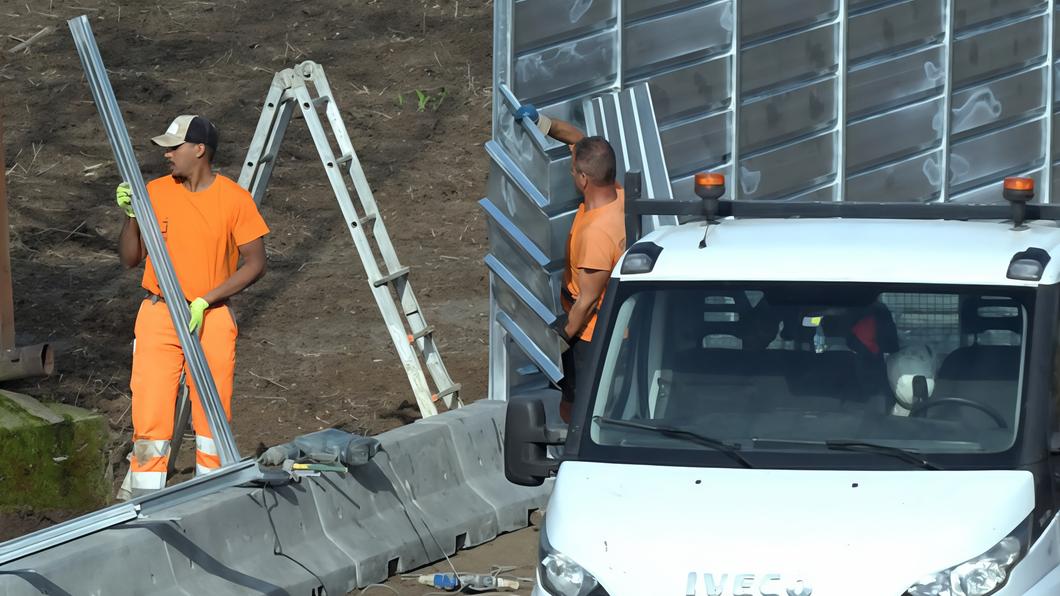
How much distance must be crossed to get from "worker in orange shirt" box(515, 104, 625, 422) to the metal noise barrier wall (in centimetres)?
75

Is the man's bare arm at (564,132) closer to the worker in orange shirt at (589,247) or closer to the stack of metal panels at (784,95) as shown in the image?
the stack of metal panels at (784,95)

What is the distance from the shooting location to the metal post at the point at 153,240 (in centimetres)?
738

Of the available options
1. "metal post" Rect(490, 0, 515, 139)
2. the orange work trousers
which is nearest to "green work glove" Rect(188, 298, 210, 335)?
the orange work trousers

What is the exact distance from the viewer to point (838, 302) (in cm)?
597

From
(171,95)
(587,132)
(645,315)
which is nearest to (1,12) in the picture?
(171,95)

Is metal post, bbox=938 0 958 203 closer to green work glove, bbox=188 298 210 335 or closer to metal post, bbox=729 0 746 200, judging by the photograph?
metal post, bbox=729 0 746 200

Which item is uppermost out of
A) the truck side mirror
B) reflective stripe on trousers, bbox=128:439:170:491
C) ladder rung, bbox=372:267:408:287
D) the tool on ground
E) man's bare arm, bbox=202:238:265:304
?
man's bare arm, bbox=202:238:265:304

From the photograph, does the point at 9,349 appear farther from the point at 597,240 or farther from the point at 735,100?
the point at 735,100

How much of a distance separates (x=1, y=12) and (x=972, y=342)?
56.3 feet

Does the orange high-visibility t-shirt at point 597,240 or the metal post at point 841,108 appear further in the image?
the metal post at point 841,108

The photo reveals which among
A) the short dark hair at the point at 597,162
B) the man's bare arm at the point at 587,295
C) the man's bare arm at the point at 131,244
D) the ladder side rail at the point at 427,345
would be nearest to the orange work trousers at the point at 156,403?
the man's bare arm at the point at 131,244

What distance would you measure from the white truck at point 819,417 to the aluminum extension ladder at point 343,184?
397cm

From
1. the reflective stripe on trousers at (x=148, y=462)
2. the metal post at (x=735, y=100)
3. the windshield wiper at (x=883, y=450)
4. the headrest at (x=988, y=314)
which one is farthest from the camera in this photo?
the metal post at (x=735, y=100)

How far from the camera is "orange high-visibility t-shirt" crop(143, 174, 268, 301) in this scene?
28.3 ft
